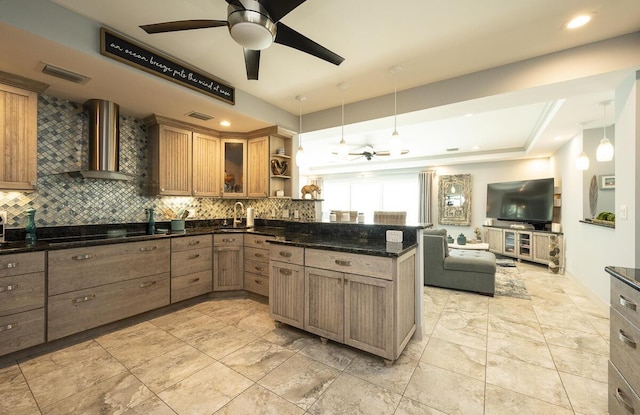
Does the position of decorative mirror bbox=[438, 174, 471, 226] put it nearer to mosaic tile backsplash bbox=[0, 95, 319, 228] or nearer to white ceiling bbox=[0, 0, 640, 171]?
white ceiling bbox=[0, 0, 640, 171]

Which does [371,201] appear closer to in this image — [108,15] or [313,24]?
[313,24]

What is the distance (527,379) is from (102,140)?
468 centimetres

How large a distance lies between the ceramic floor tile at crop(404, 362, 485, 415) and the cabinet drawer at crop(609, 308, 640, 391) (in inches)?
30.2

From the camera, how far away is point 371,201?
30.6ft

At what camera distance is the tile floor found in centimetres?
163

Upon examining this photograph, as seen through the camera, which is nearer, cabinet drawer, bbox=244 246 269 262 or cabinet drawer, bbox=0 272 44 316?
cabinet drawer, bbox=0 272 44 316

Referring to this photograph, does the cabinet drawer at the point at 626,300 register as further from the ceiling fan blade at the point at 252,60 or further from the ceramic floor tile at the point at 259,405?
the ceiling fan blade at the point at 252,60

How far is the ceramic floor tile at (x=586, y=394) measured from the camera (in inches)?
63.1

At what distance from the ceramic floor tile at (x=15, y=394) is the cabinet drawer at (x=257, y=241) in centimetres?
218

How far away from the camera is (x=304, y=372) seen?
6.40ft

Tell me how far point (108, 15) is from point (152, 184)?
202 cm

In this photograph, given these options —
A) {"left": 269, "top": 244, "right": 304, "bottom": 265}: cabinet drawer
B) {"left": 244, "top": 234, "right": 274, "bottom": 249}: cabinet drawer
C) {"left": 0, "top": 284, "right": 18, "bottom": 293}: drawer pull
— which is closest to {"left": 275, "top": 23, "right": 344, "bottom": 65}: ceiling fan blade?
{"left": 269, "top": 244, "right": 304, "bottom": 265}: cabinet drawer

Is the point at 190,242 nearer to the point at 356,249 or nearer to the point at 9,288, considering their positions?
the point at 9,288

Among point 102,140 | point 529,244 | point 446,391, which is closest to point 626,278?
point 446,391
